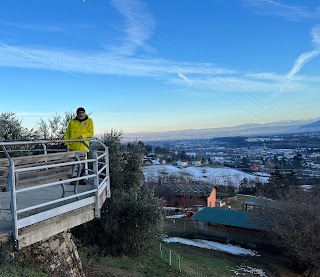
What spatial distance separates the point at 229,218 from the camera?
3025 cm

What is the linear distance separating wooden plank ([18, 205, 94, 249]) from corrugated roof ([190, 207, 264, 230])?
22.4 meters

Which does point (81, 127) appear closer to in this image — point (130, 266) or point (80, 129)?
point (80, 129)

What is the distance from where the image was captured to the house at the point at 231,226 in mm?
27891

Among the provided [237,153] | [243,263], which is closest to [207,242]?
[243,263]

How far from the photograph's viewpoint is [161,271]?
44.3ft

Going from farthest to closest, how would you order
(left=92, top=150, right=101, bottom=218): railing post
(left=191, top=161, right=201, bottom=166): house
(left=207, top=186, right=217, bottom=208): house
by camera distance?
(left=191, top=161, right=201, bottom=166): house
(left=207, top=186, right=217, bottom=208): house
(left=92, top=150, right=101, bottom=218): railing post

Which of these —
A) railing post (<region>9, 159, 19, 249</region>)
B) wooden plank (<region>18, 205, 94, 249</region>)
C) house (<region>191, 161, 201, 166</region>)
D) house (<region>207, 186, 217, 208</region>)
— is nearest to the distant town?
house (<region>191, 161, 201, 166</region>)

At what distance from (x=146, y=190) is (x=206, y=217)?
648 inches

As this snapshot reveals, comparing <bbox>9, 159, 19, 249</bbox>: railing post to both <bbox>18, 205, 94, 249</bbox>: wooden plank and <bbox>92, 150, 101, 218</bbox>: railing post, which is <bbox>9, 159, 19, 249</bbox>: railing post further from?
<bbox>92, 150, 101, 218</bbox>: railing post

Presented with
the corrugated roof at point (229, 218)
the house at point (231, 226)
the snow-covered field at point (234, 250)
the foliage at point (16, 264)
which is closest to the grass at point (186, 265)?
the snow-covered field at point (234, 250)

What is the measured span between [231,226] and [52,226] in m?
26.6

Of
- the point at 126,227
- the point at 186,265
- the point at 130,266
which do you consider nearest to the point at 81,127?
the point at 130,266

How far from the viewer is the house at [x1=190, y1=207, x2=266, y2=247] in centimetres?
2789

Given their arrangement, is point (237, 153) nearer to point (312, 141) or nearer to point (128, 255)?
point (312, 141)
